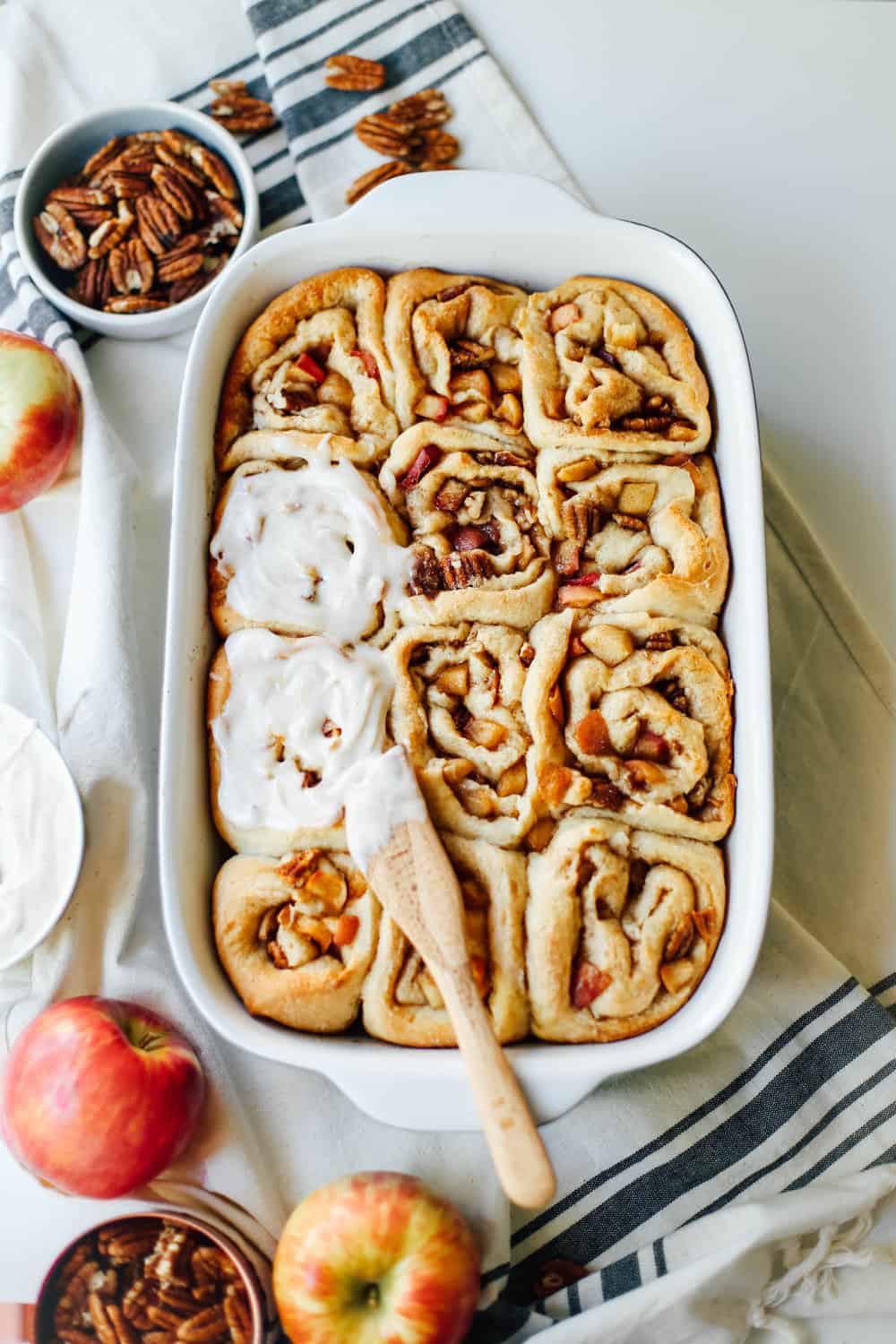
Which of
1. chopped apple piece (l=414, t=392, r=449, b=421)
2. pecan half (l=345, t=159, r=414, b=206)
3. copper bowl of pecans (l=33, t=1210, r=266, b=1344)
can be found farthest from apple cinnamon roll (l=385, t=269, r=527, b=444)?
copper bowl of pecans (l=33, t=1210, r=266, b=1344)

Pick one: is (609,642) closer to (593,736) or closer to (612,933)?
(593,736)

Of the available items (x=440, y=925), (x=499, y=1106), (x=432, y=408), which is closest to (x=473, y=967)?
(x=440, y=925)

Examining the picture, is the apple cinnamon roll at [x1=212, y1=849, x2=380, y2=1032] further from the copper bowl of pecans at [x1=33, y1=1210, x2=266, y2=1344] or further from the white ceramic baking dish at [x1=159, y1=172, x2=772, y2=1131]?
the copper bowl of pecans at [x1=33, y1=1210, x2=266, y2=1344]

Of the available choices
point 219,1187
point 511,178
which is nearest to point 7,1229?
point 219,1187

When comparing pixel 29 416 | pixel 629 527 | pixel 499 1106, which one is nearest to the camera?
pixel 499 1106

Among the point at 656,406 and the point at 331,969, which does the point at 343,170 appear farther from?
the point at 331,969

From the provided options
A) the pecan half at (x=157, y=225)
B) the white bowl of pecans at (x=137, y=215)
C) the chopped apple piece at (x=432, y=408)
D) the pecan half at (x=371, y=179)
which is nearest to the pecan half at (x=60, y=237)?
the white bowl of pecans at (x=137, y=215)

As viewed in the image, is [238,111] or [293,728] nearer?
[293,728]
